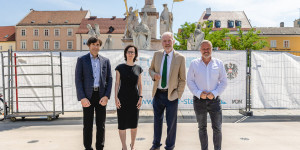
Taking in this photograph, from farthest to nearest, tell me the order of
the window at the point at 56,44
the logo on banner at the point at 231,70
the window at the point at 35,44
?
the window at the point at 56,44 < the window at the point at 35,44 < the logo on banner at the point at 231,70

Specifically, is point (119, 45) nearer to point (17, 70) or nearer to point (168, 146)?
point (17, 70)

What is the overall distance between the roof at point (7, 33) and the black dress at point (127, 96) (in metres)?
73.8

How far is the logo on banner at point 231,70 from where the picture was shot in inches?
318

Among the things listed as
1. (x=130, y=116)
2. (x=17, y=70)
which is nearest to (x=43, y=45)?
(x=17, y=70)

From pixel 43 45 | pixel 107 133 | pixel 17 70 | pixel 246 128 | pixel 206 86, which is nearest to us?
pixel 206 86

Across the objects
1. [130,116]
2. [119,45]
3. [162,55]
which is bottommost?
[130,116]

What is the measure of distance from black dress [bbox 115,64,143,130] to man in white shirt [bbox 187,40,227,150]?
0.90 metres

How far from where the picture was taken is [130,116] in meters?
4.49

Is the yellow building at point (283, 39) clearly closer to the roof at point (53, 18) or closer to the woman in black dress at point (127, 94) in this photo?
the roof at point (53, 18)

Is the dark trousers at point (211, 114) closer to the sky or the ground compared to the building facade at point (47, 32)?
closer to the ground

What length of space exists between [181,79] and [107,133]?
88.2 inches

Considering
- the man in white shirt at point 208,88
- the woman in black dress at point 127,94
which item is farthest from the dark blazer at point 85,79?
the man in white shirt at point 208,88

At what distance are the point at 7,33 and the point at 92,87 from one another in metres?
78.1

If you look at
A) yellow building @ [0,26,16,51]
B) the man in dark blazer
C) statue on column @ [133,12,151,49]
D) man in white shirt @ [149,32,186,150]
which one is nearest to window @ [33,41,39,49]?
yellow building @ [0,26,16,51]
